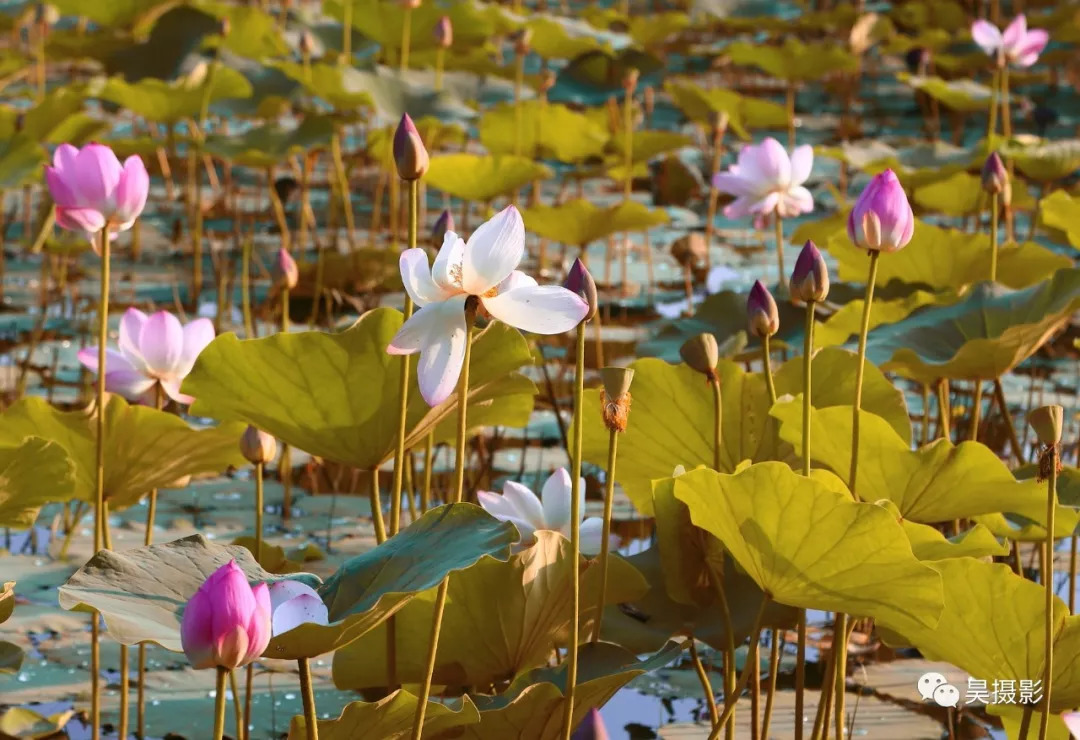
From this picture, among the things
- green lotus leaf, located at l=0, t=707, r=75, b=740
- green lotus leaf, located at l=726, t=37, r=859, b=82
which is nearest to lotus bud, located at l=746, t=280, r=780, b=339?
green lotus leaf, located at l=0, t=707, r=75, b=740

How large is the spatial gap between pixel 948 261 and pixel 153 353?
51.8 inches

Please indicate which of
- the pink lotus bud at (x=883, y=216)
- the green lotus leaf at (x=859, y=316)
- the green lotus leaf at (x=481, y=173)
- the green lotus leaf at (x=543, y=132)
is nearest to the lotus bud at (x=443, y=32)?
the green lotus leaf at (x=543, y=132)

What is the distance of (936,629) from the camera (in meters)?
1.26

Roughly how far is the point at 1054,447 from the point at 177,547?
0.70 meters

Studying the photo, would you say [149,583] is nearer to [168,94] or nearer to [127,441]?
[127,441]

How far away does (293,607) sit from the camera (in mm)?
1043

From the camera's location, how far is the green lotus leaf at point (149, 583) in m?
1.01

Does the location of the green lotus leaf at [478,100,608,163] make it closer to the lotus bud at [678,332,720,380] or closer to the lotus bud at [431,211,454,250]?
the lotus bud at [431,211,454,250]

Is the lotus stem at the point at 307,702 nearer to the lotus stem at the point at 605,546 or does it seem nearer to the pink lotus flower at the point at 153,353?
the lotus stem at the point at 605,546

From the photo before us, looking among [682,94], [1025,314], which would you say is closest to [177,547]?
[1025,314]

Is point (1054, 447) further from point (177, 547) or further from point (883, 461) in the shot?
point (177, 547)

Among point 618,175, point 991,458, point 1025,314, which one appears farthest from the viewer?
point 618,175

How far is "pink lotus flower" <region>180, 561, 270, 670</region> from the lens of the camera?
0.90 metres

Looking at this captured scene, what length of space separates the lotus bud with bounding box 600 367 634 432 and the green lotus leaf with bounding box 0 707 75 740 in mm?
833
